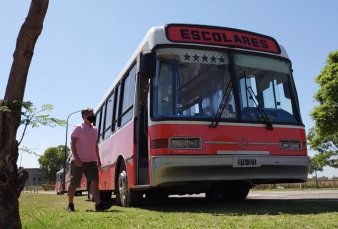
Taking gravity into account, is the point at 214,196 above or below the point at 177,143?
below

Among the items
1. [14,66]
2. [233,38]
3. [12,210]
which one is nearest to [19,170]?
[12,210]

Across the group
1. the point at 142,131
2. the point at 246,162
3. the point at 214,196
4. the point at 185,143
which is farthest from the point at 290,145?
the point at 214,196

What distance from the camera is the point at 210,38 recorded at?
8883 millimetres

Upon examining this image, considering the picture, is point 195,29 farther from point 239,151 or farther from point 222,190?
point 222,190

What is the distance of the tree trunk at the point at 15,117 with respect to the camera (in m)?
4.06

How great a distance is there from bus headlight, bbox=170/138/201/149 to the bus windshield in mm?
394

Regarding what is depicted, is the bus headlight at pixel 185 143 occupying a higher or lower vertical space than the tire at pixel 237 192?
higher

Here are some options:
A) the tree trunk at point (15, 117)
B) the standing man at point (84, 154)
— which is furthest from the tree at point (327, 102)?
the tree trunk at point (15, 117)

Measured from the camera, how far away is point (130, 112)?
9.66m

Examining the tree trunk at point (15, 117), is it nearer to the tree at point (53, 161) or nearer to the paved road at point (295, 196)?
the paved road at point (295, 196)

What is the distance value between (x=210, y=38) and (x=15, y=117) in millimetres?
5360

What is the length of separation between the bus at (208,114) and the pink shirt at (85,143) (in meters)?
0.76

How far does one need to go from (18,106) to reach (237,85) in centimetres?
512

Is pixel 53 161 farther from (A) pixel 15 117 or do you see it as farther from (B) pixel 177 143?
(A) pixel 15 117
